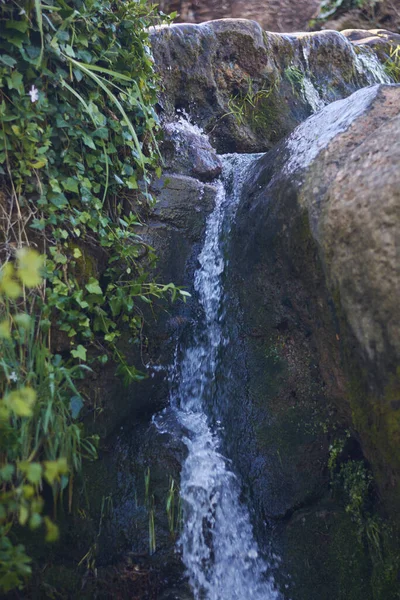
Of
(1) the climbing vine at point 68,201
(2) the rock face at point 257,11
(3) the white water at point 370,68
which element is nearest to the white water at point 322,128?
(1) the climbing vine at point 68,201

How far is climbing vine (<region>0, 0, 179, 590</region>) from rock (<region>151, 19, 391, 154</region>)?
3.46 ft

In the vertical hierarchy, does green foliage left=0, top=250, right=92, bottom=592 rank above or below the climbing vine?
below

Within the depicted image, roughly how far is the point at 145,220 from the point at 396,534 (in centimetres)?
199

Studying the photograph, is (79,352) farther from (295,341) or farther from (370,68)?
(370,68)

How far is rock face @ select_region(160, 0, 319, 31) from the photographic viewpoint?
7672 mm

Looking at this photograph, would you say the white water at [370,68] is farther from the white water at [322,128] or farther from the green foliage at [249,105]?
the white water at [322,128]

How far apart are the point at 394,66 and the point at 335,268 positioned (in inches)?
156

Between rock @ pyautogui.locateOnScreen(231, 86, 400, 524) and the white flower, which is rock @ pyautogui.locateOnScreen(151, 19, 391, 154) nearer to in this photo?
rock @ pyautogui.locateOnScreen(231, 86, 400, 524)

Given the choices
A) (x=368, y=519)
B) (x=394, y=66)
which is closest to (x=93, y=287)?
(x=368, y=519)

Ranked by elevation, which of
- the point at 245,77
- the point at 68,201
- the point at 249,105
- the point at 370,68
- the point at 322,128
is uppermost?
the point at 370,68

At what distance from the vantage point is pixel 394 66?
5594mm

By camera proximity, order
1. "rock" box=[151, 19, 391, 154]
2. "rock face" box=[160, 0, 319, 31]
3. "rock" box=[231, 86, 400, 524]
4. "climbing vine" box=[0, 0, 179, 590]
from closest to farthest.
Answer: "rock" box=[231, 86, 400, 524] → "climbing vine" box=[0, 0, 179, 590] → "rock" box=[151, 19, 391, 154] → "rock face" box=[160, 0, 319, 31]

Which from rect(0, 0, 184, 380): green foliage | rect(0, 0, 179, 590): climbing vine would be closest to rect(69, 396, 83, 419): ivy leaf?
rect(0, 0, 179, 590): climbing vine

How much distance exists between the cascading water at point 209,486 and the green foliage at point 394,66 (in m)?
3.04
